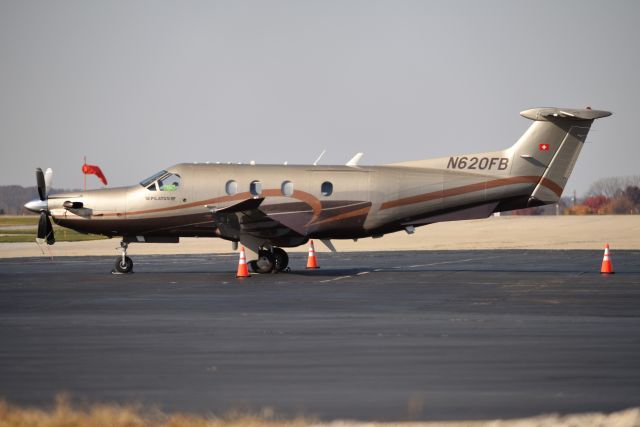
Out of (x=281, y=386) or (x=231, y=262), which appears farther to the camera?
(x=231, y=262)

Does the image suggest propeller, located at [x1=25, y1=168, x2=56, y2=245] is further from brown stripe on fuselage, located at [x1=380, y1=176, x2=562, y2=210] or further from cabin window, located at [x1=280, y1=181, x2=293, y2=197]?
brown stripe on fuselage, located at [x1=380, y1=176, x2=562, y2=210]

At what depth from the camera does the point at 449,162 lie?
3328cm

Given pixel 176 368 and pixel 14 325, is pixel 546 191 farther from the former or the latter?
pixel 176 368

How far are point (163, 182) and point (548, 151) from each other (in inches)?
482

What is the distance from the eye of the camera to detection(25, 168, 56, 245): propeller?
1309 inches

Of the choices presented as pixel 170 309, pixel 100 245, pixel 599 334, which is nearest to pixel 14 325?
pixel 170 309

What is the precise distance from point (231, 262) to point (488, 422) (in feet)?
106

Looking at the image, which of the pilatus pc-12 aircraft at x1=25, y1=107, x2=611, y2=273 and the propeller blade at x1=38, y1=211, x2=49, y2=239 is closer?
the pilatus pc-12 aircraft at x1=25, y1=107, x2=611, y2=273

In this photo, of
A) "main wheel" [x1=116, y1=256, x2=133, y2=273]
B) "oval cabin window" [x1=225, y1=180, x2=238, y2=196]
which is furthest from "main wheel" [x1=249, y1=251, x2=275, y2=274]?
"main wheel" [x1=116, y1=256, x2=133, y2=273]

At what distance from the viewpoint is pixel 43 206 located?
33312 millimetres

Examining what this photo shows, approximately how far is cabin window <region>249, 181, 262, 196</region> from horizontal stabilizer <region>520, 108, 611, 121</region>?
855cm

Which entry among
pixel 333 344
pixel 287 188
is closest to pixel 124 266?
pixel 287 188

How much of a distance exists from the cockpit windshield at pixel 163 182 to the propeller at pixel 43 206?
328cm

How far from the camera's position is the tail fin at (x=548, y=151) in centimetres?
3238
